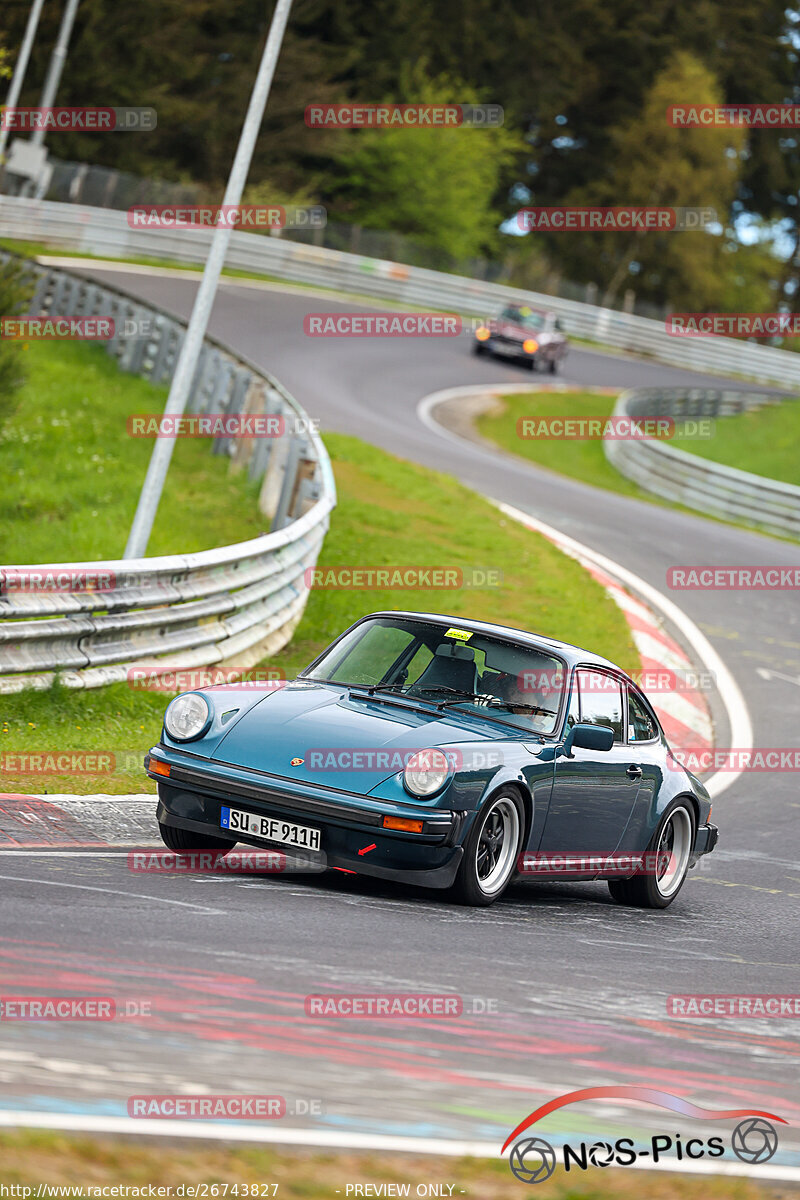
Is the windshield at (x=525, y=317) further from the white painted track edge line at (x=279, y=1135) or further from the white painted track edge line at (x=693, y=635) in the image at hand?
the white painted track edge line at (x=279, y=1135)

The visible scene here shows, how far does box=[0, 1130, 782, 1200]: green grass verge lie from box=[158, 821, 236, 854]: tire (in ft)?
12.4

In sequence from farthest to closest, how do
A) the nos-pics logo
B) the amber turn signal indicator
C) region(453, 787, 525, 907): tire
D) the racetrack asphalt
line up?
region(453, 787, 525, 907): tire → the amber turn signal indicator → the racetrack asphalt → the nos-pics logo

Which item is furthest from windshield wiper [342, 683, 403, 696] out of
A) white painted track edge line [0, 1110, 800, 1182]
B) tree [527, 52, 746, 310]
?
tree [527, 52, 746, 310]

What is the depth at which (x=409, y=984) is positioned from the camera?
213 inches

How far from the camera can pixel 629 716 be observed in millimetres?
8711

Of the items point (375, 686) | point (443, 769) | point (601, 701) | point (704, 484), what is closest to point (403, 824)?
point (443, 769)

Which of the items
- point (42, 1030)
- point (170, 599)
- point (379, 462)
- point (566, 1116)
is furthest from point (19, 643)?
point (379, 462)

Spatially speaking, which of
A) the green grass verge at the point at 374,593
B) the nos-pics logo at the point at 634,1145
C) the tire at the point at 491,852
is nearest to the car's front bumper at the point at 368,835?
the tire at the point at 491,852

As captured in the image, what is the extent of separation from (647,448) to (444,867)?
23.3 m

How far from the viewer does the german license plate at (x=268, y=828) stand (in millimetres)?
6914

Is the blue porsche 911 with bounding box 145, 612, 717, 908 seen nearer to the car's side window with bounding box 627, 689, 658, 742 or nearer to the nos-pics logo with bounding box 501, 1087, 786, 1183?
the car's side window with bounding box 627, 689, 658, 742

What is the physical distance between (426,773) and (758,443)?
2994 cm

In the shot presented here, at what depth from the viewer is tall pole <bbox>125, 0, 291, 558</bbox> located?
565 inches

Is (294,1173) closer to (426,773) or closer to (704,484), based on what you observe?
(426,773)
